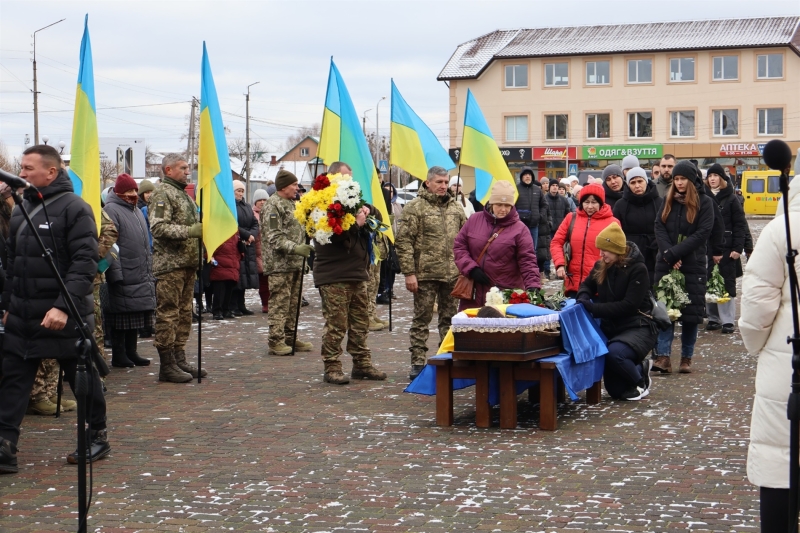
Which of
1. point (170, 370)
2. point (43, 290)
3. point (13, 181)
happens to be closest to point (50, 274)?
point (43, 290)

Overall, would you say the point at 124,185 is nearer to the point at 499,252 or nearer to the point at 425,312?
the point at 425,312

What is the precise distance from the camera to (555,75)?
69375mm

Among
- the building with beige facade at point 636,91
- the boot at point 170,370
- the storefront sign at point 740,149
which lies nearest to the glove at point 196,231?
the boot at point 170,370

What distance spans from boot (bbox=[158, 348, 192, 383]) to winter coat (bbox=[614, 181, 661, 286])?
531 centimetres

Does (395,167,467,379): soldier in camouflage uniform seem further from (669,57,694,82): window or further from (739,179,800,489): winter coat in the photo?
(669,57,694,82): window

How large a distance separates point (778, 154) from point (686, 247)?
695cm

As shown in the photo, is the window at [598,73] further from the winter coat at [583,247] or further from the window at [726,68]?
the winter coat at [583,247]

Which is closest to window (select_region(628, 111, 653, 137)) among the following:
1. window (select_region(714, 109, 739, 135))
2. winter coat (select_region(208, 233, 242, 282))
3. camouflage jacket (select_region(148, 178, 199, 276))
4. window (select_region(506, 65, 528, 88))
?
window (select_region(714, 109, 739, 135))

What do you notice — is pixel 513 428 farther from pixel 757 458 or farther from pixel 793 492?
pixel 793 492

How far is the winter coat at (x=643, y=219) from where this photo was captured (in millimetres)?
12375

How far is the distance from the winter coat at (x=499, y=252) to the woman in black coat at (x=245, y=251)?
708cm

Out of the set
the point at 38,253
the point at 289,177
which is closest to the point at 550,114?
the point at 289,177

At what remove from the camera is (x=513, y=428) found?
27.7 feet

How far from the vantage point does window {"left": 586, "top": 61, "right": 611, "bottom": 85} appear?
6838 cm
